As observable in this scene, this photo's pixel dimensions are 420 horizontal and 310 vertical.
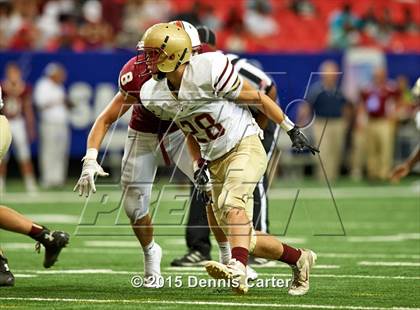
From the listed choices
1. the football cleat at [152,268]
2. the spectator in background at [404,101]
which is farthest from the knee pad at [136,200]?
the spectator in background at [404,101]

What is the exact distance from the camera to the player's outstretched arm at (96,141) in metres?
5.79

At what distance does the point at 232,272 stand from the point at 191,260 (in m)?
2.24

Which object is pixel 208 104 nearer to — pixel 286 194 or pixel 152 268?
pixel 152 268

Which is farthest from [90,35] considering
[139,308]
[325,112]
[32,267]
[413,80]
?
[139,308]

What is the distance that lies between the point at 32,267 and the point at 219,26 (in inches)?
427

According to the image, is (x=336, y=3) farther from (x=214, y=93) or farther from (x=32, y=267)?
(x=214, y=93)

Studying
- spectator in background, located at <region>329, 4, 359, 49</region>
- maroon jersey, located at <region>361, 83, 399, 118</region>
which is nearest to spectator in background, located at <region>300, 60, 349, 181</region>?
maroon jersey, located at <region>361, 83, 399, 118</region>

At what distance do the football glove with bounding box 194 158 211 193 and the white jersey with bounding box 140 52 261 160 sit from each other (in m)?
0.09

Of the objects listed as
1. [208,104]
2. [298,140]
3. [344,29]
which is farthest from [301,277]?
[344,29]

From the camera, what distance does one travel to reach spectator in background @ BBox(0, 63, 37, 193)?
14791mm

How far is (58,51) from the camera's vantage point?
16547 mm

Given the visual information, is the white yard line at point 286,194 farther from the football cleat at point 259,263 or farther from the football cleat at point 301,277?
the football cleat at point 301,277

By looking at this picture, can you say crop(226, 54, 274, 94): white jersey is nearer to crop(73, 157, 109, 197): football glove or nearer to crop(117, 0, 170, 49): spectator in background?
crop(73, 157, 109, 197): football glove

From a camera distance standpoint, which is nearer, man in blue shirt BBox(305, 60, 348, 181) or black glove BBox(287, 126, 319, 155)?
black glove BBox(287, 126, 319, 155)
